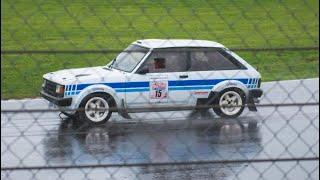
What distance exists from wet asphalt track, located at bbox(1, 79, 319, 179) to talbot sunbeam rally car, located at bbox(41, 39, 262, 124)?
35cm

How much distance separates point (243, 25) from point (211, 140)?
16.9 feet

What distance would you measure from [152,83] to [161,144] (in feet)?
8.23

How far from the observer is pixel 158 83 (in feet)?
41.0

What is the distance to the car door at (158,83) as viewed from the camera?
12359 mm

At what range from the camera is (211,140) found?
35.8 ft

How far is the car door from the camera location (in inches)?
487

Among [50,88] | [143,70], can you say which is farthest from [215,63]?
[50,88]

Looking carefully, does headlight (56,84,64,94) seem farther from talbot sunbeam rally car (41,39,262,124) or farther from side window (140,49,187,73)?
side window (140,49,187,73)

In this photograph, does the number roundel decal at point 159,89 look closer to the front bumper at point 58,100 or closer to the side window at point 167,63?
the side window at point 167,63

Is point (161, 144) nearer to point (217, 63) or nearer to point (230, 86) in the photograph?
point (217, 63)

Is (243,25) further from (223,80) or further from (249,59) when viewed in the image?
(249,59)

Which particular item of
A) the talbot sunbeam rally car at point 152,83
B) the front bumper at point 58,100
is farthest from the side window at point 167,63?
the front bumper at point 58,100

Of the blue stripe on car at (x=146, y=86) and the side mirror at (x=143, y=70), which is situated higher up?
the side mirror at (x=143, y=70)

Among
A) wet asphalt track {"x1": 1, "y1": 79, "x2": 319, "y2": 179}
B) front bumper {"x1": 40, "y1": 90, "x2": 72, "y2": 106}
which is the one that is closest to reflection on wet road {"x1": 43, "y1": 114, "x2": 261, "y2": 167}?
wet asphalt track {"x1": 1, "y1": 79, "x2": 319, "y2": 179}
